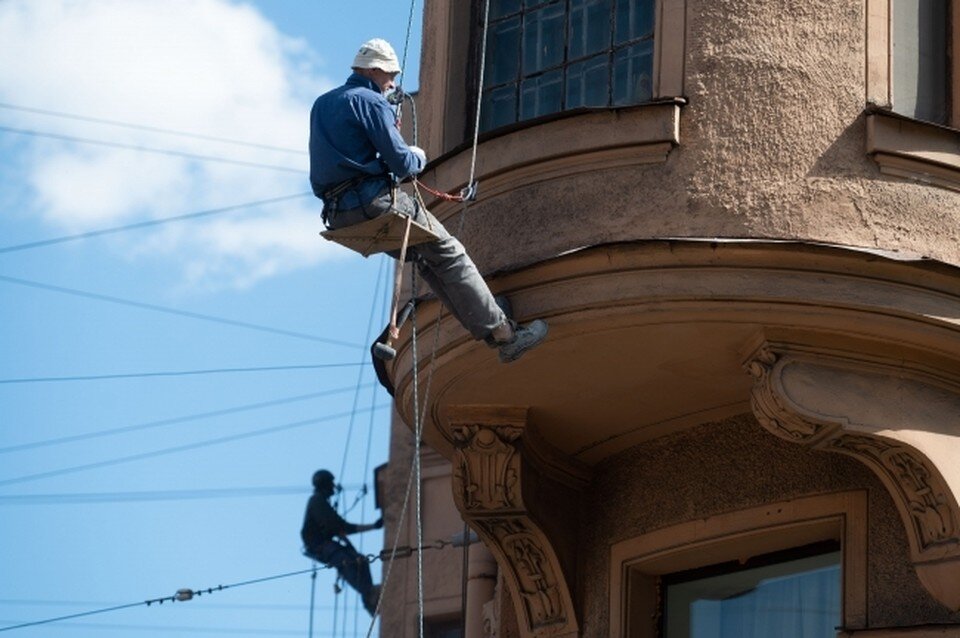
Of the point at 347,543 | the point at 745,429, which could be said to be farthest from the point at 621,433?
the point at 347,543

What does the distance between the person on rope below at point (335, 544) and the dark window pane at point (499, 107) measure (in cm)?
1110

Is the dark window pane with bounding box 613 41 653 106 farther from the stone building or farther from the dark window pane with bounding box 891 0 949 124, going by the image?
the dark window pane with bounding box 891 0 949 124

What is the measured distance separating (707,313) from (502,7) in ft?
8.57

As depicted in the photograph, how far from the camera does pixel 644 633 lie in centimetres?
1280

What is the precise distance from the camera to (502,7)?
506 inches

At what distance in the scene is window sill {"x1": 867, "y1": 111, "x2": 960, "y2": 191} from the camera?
11305 mm

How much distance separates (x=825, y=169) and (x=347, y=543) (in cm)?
1305

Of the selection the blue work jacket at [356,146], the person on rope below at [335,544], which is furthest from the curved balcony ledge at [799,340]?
the person on rope below at [335,544]

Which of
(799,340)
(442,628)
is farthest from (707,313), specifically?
(442,628)

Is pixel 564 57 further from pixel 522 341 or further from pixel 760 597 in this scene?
pixel 760 597

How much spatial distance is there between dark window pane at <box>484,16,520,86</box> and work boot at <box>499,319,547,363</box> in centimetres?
186

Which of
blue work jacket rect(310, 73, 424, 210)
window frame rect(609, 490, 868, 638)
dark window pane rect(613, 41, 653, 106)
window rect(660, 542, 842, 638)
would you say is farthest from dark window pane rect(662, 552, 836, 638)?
blue work jacket rect(310, 73, 424, 210)

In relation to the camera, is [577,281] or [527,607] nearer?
[577,281]

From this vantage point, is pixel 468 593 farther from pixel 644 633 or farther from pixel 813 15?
pixel 813 15
